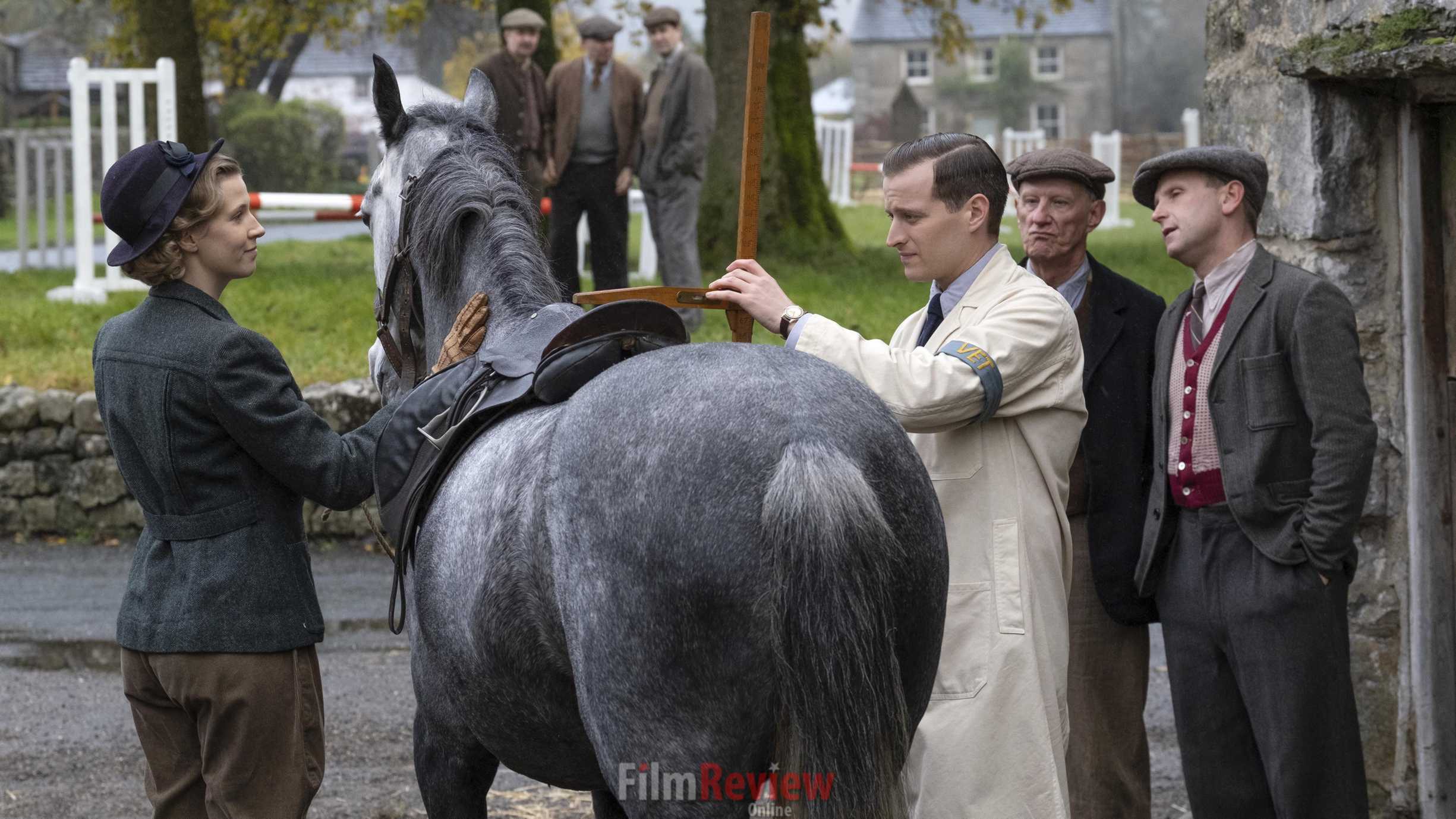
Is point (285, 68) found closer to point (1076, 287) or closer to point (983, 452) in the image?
point (1076, 287)

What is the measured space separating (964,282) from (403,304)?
4.56ft

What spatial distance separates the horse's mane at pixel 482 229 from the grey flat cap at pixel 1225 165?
1568mm

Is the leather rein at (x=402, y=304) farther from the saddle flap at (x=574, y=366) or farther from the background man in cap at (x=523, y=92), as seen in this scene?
the background man in cap at (x=523, y=92)

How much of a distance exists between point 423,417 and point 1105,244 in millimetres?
17511

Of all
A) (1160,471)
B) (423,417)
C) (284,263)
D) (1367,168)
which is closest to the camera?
(423,417)

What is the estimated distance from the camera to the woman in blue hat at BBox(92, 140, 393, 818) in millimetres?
3043

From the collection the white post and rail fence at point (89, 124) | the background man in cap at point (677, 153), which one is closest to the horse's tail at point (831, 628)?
the background man in cap at point (677, 153)

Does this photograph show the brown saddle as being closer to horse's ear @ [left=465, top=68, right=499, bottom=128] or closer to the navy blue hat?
the navy blue hat

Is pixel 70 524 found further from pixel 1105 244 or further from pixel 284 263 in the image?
pixel 1105 244

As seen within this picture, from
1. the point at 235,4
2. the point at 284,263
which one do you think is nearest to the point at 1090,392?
the point at 284,263

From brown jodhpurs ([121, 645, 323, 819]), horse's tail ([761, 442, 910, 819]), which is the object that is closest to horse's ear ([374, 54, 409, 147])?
brown jodhpurs ([121, 645, 323, 819])

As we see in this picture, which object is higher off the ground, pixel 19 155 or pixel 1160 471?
pixel 19 155

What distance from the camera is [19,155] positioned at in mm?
17500

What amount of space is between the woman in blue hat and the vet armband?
4.41ft
